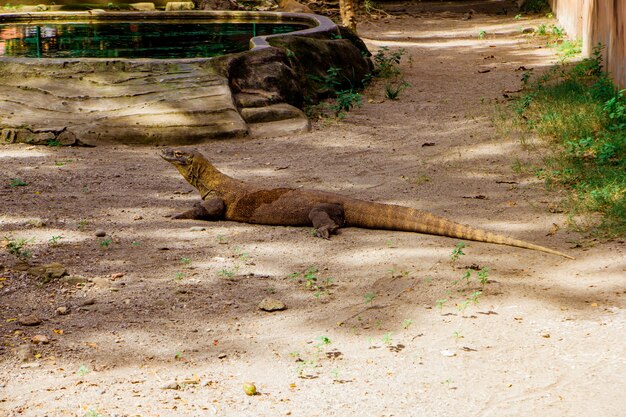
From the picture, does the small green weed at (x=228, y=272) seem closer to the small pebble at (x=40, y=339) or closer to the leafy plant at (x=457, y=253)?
the small pebble at (x=40, y=339)

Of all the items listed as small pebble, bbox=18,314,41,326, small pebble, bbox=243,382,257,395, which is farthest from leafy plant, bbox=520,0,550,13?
small pebble, bbox=243,382,257,395

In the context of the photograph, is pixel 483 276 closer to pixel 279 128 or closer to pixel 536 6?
pixel 279 128

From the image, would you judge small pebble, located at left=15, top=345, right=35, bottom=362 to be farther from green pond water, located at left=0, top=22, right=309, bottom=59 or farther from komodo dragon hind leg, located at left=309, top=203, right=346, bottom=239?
green pond water, located at left=0, top=22, right=309, bottom=59

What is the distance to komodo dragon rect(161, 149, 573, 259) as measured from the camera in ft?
19.3

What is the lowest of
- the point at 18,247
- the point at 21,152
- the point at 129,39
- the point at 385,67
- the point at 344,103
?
the point at 18,247

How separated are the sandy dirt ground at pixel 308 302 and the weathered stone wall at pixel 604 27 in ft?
6.90

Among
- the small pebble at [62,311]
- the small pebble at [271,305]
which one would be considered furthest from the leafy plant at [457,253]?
the small pebble at [62,311]

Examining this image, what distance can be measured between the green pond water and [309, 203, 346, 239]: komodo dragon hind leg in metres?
6.27

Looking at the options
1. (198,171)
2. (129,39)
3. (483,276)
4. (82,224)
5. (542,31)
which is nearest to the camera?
(483,276)

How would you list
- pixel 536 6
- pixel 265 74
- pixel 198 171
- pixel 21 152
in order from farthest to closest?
pixel 536 6
pixel 265 74
pixel 21 152
pixel 198 171

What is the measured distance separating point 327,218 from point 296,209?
1.11 feet

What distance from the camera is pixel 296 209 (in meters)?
6.30

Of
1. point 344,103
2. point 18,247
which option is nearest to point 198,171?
point 18,247

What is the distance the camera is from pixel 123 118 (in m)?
9.09
